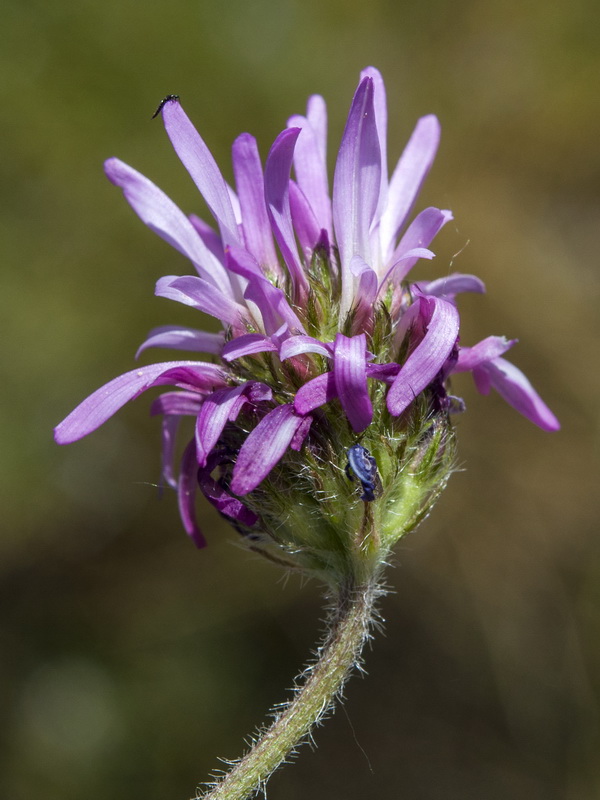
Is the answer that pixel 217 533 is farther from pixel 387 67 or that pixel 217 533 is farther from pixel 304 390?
pixel 387 67

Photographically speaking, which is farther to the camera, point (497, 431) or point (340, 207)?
point (497, 431)

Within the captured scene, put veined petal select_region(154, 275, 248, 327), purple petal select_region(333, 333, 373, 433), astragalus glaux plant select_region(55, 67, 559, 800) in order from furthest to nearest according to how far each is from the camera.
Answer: veined petal select_region(154, 275, 248, 327) → astragalus glaux plant select_region(55, 67, 559, 800) → purple petal select_region(333, 333, 373, 433)

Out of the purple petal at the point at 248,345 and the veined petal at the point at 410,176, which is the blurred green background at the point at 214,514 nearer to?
the veined petal at the point at 410,176

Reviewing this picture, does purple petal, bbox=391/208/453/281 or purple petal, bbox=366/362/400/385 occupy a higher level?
purple petal, bbox=391/208/453/281

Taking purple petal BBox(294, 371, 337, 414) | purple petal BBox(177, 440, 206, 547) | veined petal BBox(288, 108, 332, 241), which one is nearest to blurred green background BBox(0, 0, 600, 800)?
purple petal BBox(177, 440, 206, 547)

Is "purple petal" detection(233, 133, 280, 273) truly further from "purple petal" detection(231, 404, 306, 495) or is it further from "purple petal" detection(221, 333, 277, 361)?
"purple petal" detection(231, 404, 306, 495)

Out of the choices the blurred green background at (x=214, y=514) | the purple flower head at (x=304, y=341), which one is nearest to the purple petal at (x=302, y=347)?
the purple flower head at (x=304, y=341)

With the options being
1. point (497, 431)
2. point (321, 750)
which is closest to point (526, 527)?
point (497, 431)
